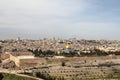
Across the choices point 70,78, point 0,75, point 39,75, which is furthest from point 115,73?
point 0,75

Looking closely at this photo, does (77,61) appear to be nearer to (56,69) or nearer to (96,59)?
(96,59)

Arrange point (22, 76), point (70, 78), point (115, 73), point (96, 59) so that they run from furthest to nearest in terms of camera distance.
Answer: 1. point (96, 59)
2. point (115, 73)
3. point (70, 78)
4. point (22, 76)

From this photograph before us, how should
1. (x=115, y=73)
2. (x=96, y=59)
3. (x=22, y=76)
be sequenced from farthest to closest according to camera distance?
(x=96, y=59)
(x=115, y=73)
(x=22, y=76)

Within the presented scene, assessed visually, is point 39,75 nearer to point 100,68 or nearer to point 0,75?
point 0,75

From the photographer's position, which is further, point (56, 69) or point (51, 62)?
point (51, 62)

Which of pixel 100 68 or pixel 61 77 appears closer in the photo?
pixel 61 77

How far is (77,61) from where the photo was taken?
217ft

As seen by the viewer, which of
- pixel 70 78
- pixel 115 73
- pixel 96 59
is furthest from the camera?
pixel 96 59

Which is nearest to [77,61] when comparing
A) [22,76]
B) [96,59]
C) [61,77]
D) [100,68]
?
[96,59]

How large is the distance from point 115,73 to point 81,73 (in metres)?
4.81

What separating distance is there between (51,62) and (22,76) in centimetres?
1842

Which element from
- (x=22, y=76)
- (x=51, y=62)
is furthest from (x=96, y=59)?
(x=22, y=76)

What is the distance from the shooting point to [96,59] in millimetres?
68875

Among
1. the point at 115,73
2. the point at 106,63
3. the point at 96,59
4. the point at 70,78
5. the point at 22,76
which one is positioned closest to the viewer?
the point at 22,76
